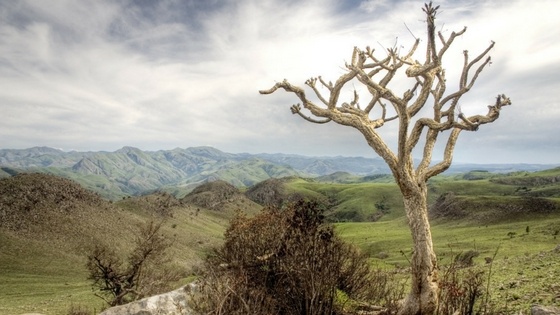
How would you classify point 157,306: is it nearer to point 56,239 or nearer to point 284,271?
point 284,271

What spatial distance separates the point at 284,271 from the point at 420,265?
176 inches

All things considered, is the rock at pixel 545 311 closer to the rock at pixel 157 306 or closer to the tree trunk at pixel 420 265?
the tree trunk at pixel 420 265

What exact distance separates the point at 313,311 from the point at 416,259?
4.33 m

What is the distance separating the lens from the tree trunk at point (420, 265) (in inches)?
450

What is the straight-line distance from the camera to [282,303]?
11.0m

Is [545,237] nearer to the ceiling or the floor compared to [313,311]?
nearer to the floor

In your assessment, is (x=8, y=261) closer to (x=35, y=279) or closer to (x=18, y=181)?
(x=35, y=279)

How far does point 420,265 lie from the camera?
11.9 m

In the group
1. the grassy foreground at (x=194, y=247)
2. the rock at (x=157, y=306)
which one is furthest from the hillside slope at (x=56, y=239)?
the rock at (x=157, y=306)

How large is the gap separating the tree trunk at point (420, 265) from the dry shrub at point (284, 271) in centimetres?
95

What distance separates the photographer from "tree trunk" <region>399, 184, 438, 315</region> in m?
11.4

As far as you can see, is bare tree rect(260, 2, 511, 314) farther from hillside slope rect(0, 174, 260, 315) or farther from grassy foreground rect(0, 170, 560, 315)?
hillside slope rect(0, 174, 260, 315)

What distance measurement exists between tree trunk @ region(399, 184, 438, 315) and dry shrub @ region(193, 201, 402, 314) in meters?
0.95

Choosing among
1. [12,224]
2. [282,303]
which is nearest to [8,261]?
[12,224]
